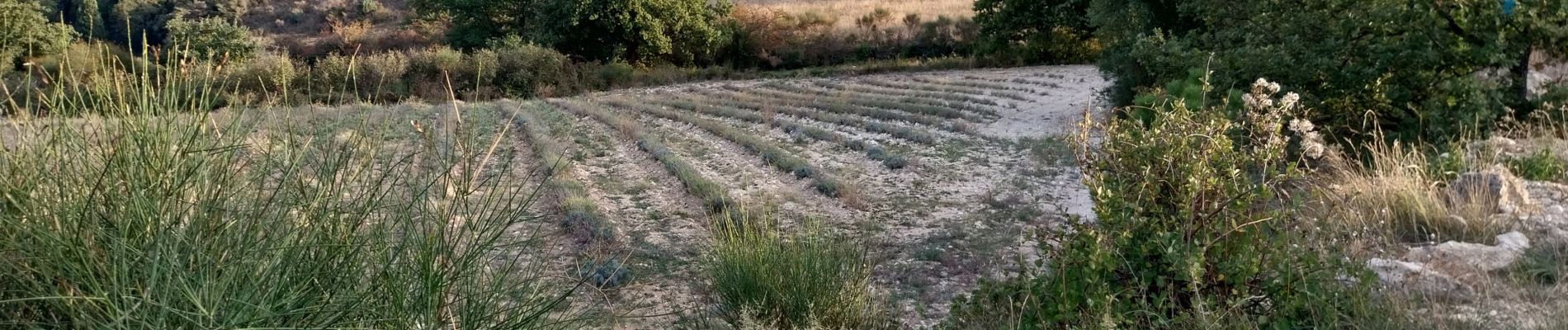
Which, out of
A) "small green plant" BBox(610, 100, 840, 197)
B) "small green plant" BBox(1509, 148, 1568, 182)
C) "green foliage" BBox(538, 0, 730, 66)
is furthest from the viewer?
"green foliage" BBox(538, 0, 730, 66)

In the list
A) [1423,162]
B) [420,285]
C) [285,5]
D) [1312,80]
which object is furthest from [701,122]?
[285,5]

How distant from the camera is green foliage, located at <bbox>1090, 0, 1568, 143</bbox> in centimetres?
Result: 611

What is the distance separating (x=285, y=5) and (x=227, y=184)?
137 ft

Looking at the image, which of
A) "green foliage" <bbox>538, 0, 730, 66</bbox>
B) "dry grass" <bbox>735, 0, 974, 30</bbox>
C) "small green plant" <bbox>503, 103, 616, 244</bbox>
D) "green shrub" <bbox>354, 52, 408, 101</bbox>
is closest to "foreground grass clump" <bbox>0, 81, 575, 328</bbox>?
"small green plant" <bbox>503, 103, 616, 244</bbox>

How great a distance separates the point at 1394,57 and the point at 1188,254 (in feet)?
15.0

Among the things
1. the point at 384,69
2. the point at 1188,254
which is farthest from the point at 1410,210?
the point at 384,69

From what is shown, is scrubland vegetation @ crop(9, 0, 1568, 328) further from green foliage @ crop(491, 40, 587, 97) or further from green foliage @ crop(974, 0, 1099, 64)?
green foliage @ crop(491, 40, 587, 97)

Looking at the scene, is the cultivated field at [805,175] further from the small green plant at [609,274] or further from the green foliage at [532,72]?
the green foliage at [532,72]

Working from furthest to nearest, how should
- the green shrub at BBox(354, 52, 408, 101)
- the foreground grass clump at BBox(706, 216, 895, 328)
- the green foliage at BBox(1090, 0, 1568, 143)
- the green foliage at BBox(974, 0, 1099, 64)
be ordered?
the green foliage at BBox(974, 0, 1099, 64)
the green shrub at BBox(354, 52, 408, 101)
the green foliage at BBox(1090, 0, 1568, 143)
the foreground grass clump at BBox(706, 216, 895, 328)

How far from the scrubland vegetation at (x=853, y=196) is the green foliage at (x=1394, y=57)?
24 mm

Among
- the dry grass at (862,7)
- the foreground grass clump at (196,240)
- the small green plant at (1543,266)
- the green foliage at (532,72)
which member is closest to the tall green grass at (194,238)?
the foreground grass clump at (196,240)

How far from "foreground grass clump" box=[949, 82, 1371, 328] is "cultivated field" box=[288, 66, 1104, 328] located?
0.30 m

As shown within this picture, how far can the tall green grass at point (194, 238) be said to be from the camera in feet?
6.70

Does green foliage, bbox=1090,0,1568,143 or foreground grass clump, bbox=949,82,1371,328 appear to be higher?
green foliage, bbox=1090,0,1568,143
